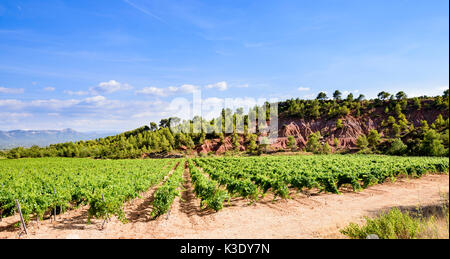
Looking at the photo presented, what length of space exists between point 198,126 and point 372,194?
104 m

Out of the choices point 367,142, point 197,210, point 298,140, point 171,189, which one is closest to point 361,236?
point 197,210

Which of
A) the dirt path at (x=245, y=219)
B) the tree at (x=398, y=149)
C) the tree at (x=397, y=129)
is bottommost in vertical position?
the tree at (x=398, y=149)

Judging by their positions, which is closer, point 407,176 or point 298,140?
point 407,176

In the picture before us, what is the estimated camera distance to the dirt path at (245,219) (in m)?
9.29

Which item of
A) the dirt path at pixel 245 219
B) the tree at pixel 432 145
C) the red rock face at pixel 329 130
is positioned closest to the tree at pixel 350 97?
the red rock face at pixel 329 130

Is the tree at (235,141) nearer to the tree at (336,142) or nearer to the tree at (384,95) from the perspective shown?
the tree at (336,142)

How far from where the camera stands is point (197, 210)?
12945mm

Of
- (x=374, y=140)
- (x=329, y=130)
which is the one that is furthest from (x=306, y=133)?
(x=374, y=140)

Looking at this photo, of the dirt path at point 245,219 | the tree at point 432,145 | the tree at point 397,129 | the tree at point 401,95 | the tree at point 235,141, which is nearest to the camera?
the dirt path at point 245,219

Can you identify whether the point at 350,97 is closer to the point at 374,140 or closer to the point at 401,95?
the point at 401,95

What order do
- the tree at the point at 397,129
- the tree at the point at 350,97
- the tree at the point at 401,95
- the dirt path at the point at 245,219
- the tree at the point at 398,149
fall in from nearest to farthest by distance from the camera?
the dirt path at the point at 245,219, the tree at the point at 398,149, the tree at the point at 397,129, the tree at the point at 401,95, the tree at the point at 350,97

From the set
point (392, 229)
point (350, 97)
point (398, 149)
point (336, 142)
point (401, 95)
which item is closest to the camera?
point (392, 229)

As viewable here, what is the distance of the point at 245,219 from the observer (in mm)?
11031
